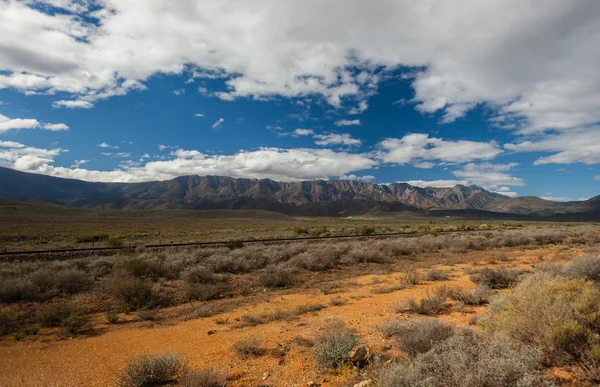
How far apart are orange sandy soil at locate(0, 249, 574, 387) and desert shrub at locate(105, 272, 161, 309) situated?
52.4 inches

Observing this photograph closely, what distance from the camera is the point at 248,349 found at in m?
7.31

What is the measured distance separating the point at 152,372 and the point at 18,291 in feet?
33.8

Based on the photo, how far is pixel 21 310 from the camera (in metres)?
10.8

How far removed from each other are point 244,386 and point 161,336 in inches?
162

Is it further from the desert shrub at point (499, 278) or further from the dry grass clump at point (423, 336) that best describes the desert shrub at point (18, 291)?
the desert shrub at point (499, 278)

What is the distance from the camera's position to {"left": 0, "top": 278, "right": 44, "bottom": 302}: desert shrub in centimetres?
1175

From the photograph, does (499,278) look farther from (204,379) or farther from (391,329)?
(204,379)

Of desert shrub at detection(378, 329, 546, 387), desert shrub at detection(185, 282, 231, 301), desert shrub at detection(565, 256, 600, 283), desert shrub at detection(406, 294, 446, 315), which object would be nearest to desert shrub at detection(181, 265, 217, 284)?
desert shrub at detection(185, 282, 231, 301)

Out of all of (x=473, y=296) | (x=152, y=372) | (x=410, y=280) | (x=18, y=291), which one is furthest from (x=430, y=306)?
(x=18, y=291)

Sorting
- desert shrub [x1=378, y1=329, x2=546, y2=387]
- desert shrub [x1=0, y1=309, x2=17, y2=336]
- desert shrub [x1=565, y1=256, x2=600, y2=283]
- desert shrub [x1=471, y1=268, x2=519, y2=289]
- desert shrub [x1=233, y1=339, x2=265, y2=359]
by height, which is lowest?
desert shrub [x1=0, y1=309, x2=17, y2=336]

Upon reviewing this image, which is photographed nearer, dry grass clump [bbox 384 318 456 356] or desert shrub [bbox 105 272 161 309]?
dry grass clump [bbox 384 318 456 356]

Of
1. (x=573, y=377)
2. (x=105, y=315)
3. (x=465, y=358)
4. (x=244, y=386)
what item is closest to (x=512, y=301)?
(x=573, y=377)

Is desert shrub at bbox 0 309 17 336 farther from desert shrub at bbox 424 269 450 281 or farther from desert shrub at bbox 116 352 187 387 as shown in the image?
desert shrub at bbox 424 269 450 281

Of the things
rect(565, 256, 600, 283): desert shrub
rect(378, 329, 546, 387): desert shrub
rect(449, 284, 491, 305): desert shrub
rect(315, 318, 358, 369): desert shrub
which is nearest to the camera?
rect(378, 329, 546, 387): desert shrub
